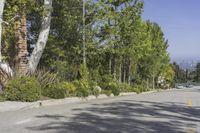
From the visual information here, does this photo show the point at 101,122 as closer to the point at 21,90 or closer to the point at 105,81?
the point at 21,90

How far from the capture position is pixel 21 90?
867 inches

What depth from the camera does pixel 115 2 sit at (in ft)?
143

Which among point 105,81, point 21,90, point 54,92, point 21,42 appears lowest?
point 54,92

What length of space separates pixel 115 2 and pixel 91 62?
233 inches

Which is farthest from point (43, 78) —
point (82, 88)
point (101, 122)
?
point (101, 122)

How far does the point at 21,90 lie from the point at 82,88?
8697 mm

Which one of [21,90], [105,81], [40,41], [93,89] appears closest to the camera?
[21,90]

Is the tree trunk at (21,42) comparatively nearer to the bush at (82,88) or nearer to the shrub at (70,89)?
the shrub at (70,89)

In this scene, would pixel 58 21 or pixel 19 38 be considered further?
pixel 58 21

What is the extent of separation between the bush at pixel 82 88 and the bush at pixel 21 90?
6820 millimetres

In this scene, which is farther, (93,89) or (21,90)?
(93,89)

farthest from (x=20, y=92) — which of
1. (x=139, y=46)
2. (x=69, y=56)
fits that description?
(x=139, y=46)

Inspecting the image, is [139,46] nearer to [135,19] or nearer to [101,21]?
[135,19]

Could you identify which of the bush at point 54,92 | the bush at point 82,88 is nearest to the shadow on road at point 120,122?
the bush at point 54,92
